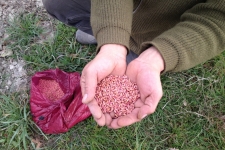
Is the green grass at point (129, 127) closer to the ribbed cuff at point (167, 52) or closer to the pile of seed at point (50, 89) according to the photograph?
the pile of seed at point (50, 89)

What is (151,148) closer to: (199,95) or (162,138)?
(162,138)

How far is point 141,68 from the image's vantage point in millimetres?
1561

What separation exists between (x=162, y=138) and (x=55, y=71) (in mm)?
1134

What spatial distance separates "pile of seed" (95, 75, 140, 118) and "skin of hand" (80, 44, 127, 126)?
0.05 meters

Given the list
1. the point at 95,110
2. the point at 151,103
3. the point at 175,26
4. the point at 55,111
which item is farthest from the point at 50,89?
the point at 175,26

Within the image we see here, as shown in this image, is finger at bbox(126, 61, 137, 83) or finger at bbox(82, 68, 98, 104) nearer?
finger at bbox(82, 68, 98, 104)

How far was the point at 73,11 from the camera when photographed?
217cm

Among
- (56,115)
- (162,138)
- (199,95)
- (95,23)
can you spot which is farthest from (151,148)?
(95,23)

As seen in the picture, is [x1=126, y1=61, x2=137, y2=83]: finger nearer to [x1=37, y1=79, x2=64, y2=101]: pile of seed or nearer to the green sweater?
the green sweater

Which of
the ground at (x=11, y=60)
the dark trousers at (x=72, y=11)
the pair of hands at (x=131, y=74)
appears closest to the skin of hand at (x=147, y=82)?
the pair of hands at (x=131, y=74)

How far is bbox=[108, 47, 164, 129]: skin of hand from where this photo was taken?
1.44 metres

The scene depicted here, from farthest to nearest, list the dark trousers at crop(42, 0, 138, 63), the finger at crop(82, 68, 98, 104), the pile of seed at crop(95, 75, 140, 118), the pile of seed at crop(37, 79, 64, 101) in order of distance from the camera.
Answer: the pile of seed at crop(37, 79, 64, 101), the dark trousers at crop(42, 0, 138, 63), the pile of seed at crop(95, 75, 140, 118), the finger at crop(82, 68, 98, 104)

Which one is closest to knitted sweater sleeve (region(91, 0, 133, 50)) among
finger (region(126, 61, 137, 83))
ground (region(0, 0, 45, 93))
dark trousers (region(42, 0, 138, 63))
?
finger (region(126, 61, 137, 83))

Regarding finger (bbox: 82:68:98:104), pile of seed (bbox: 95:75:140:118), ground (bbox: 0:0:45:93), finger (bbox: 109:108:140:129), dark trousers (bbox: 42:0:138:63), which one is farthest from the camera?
ground (bbox: 0:0:45:93)
